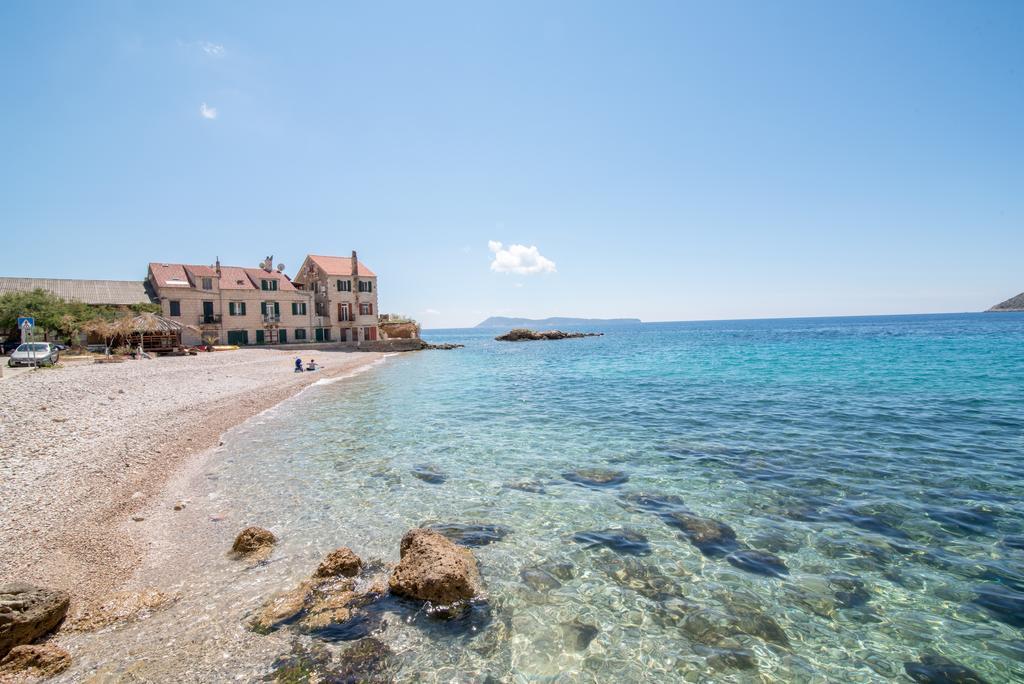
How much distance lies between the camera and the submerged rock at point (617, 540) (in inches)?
286

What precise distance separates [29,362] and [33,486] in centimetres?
2865

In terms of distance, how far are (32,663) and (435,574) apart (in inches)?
162

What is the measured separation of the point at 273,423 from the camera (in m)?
17.5

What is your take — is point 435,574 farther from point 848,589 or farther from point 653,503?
point 848,589

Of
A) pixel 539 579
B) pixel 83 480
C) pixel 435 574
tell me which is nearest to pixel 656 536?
pixel 539 579

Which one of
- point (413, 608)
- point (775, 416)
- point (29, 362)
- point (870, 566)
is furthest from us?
point (29, 362)

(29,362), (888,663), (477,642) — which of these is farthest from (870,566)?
(29,362)

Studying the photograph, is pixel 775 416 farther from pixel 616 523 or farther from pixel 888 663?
pixel 888 663

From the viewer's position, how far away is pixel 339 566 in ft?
Result: 21.4

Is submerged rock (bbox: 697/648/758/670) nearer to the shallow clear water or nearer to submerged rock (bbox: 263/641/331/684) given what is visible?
the shallow clear water

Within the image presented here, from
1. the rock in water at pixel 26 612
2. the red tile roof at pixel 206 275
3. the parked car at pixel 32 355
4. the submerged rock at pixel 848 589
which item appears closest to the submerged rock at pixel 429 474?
the rock in water at pixel 26 612

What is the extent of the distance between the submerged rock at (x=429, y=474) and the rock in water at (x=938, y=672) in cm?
850

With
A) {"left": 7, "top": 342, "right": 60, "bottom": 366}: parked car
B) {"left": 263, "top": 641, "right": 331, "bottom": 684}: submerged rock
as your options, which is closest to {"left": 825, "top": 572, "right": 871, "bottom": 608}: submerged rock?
{"left": 263, "top": 641, "right": 331, "bottom": 684}: submerged rock

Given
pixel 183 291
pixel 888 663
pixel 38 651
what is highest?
pixel 183 291
